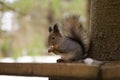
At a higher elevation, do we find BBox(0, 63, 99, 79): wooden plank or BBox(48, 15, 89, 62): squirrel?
BBox(48, 15, 89, 62): squirrel

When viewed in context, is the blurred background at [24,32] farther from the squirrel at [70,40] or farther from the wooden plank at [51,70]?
the wooden plank at [51,70]

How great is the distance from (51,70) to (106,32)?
1.38ft

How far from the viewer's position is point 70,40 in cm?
148

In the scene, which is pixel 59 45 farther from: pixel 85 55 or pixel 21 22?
pixel 21 22

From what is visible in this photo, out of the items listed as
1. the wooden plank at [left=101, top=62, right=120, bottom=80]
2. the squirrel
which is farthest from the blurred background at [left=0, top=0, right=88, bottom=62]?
the wooden plank at [left=101, top=62, right=120, bottom=80]

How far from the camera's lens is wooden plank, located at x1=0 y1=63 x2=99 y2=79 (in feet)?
3.04

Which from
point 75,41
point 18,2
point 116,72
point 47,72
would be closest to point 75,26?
point 75,41

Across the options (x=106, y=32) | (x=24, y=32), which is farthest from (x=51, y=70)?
(x=24, y=32)

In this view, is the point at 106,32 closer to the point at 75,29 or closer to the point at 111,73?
the point at 75,29

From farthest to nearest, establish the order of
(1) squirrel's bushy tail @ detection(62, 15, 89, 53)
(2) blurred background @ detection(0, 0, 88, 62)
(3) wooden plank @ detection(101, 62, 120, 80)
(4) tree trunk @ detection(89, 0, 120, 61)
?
(2) blurred background @ detection(0, 0, 88, 62) < (1) squirrel's bushy tail @ detection(62, 15, 89, 53) < (4) tree trunk @ detection(89, 0, 120, 61) < (3) wooden plank @ detection(101, 62, 120, 80)

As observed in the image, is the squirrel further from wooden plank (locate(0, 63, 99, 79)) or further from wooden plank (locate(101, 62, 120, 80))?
wooden plank (locate(101, 62, 120, 80))

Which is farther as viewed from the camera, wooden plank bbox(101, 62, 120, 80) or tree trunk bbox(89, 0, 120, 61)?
tree trunk bbox(89, 0, 120, 61)

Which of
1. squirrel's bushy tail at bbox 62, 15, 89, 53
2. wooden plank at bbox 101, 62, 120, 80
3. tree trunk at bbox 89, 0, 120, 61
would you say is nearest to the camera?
wooden plank at bbox 101, 62, 120, 80

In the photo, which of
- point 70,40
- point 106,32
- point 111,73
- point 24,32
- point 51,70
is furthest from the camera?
point 24,32
